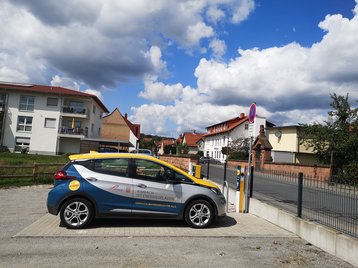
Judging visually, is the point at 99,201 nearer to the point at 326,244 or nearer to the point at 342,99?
the point at 326,244

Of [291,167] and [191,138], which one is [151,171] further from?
[191,138]

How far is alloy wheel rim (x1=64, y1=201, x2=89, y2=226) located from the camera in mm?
7477

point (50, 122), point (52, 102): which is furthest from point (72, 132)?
point (52, 102)

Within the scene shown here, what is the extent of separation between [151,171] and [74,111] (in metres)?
46.8

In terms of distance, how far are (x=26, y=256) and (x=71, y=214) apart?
197 cm

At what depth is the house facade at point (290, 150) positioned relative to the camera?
4594 centimetres

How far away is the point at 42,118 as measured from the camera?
5081 centimetres

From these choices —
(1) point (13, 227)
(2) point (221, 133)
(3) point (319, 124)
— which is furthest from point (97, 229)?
(2) point (221, 133)

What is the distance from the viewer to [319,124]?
30797 millimetres

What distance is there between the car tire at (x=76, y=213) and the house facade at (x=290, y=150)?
41097mm

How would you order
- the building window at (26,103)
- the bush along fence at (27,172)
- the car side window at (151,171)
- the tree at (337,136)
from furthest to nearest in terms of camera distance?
the building window at (26,103) → the tree at (337,136) → the bush along fence at (27,172) → the car side window at (151,171)

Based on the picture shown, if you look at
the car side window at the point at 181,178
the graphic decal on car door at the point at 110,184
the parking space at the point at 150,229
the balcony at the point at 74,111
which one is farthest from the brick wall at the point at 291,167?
the balcony at the point at 74,111

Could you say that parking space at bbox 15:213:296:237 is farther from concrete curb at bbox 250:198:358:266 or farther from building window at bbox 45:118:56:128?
building window at bbox 45:118:56:128

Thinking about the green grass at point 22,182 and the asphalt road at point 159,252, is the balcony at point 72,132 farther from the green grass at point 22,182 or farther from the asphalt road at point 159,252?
the asphalt road at point 159,252
